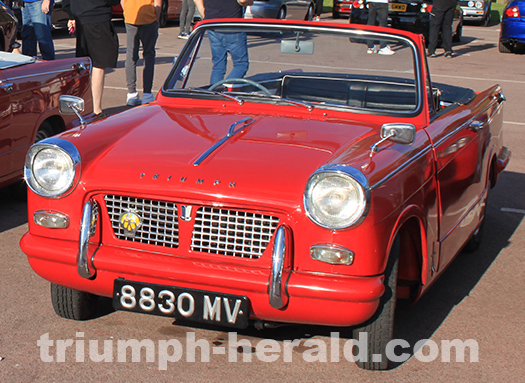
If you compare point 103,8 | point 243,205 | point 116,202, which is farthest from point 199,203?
point 103,8

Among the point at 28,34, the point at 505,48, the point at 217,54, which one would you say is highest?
the point at 217,54

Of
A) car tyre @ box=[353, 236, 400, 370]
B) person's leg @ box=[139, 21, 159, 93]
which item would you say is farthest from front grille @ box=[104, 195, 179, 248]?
person's leg @ box=[139, 21, 159, 93]

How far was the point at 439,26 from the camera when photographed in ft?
54.5

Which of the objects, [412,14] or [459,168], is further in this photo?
[412,14]

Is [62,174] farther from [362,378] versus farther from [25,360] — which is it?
[362,378]

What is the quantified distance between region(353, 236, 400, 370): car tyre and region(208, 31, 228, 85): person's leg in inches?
74.6

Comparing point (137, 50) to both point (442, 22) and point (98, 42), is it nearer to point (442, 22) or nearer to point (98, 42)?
point (98, 42)

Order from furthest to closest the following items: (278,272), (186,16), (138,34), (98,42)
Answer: (186,16), (138,34), (98,42), (278,272)

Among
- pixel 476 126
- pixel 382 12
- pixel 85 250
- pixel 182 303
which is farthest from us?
pixel 382 12

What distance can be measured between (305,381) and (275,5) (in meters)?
18.0

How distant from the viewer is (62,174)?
3.54m

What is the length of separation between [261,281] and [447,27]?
1443 centimetres

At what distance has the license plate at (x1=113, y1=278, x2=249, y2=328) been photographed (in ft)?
10.6

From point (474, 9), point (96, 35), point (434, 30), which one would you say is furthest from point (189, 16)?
point (474, 9)
